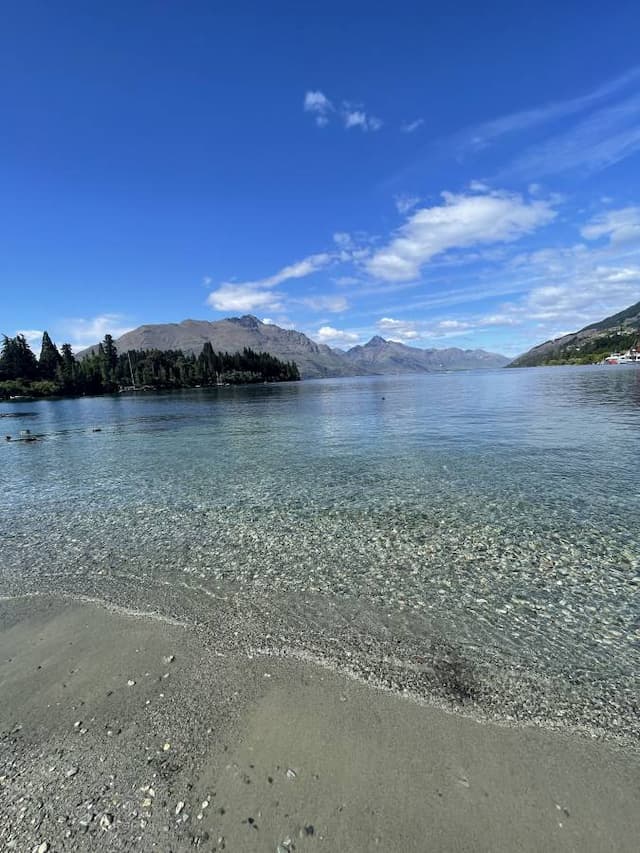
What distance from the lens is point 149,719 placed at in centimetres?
650

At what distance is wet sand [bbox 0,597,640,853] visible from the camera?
4.74 m

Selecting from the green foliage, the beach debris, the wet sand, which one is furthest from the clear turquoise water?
the green foliage

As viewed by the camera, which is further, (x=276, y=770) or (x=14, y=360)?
(x=14, y=360)

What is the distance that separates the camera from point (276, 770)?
5574 mm

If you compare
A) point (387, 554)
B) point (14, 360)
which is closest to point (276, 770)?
point (387, 554)

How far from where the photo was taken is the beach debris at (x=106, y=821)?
4859 mm

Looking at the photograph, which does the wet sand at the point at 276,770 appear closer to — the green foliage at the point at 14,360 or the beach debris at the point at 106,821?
the beach debris at the point at 106,821

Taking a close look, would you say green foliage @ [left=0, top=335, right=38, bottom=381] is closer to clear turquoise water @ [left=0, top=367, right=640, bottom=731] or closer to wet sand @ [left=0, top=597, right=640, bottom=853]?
clear turquoise water @ [left=0, top=367, right=640, bottom=731]

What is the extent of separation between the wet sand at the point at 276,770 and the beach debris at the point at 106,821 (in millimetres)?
39

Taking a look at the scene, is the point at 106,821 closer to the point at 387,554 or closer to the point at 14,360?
the point at 387,554

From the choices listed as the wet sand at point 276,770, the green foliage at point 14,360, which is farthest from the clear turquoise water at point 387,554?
the green foliage at point 14,360

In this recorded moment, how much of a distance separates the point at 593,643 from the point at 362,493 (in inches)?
458

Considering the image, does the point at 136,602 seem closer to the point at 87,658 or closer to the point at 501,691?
the point at 87,658

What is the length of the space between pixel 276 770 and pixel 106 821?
82.4 inches
